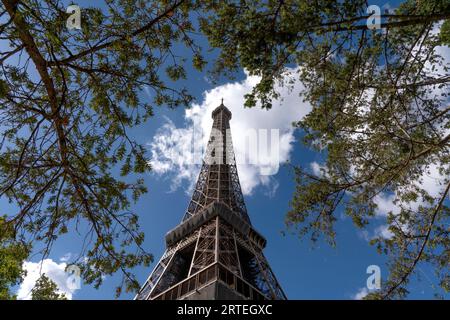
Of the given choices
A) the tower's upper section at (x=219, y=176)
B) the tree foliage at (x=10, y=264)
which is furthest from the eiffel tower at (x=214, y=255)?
the tree foliage at (x=10, y=264)

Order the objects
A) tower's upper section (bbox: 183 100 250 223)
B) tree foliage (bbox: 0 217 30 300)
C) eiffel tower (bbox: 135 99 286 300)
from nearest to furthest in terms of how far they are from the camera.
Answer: tree foliage (bbox: 0 217 30 300)
eiffel tower (bbox: 135 99 286 300)
tower's upper section (bbox: 183 100 250 223)

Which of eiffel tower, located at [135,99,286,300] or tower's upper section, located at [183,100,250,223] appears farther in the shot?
tower's upper section, located at [183,100,250,223]

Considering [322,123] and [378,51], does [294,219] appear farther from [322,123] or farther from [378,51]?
[378,51]

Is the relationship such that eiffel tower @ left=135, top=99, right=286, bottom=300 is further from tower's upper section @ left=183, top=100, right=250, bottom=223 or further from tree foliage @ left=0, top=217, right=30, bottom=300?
tree foliage @ left=0, top=217, right=30, bottom=300

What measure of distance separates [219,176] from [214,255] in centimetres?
2154

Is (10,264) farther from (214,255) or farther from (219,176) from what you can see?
(219,176)

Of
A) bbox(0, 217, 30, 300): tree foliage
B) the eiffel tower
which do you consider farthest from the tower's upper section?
bbox(0, 217, 30, 300): tree foliage

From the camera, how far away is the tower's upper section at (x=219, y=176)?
4084 cm

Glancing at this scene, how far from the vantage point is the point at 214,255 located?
83.5 feet

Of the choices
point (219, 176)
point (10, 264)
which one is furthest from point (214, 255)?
point (219, 176)

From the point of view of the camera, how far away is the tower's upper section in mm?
40844
